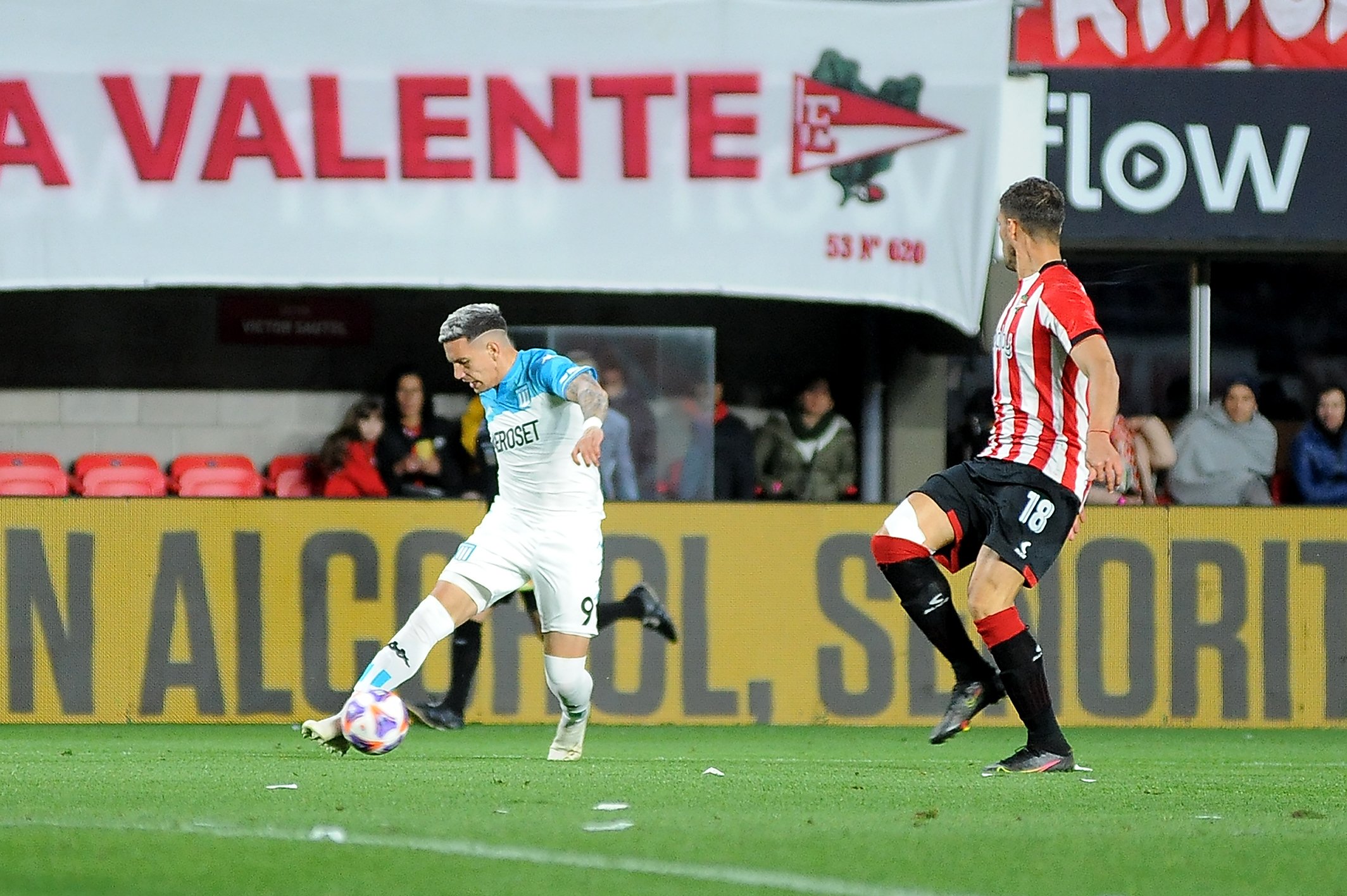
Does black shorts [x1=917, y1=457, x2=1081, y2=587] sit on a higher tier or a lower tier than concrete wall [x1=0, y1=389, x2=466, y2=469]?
lower

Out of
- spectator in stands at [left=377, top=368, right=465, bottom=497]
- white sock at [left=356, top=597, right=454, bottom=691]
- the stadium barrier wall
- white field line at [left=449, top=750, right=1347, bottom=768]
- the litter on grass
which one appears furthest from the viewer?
spectator in stands at [left=377, top=368, right=465, bottom=497]

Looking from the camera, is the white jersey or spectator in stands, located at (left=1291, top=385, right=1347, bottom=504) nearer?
the white jersey

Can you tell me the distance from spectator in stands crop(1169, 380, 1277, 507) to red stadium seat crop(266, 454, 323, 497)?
540 cm

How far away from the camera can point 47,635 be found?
34.2 ft

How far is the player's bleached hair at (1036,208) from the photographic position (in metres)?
6.37

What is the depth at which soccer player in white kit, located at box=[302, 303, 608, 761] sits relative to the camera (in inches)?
283

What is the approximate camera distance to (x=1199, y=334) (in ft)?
45.0

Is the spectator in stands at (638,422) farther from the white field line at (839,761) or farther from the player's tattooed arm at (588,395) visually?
the player's tattooed arm at (588,395)

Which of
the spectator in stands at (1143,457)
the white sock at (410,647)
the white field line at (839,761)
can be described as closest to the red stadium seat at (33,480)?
the white field line at (839,761)

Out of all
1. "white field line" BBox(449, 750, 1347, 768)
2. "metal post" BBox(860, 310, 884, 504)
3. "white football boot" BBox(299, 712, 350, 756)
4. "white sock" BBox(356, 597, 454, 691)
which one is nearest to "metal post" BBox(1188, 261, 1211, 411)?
"metal post" BBox(860, 310, 884, 504)

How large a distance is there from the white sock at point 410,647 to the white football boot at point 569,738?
79cm

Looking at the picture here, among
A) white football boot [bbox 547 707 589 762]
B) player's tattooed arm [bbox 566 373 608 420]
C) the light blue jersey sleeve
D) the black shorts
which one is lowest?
white football boot [bbox 547 707 589 762]

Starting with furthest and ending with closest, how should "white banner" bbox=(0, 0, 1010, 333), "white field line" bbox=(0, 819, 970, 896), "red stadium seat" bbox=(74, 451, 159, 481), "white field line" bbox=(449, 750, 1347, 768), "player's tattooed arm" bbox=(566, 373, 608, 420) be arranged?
"red stadium seat" bbox=(74, 451, 159, 481) < "white banner" bbox=(0, 0, 1010, 333) < "white field line" bbox=(449, 750, 1347, 768) < "player's tattooed arm" bbox=(566, 373, 608, 420) < "white field line" bbox=(0, 819, 970, 896)

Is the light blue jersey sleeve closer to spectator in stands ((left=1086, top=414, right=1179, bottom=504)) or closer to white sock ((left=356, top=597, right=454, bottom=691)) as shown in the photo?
white sock ((left=356, top=597, right=454, bottom=691))
